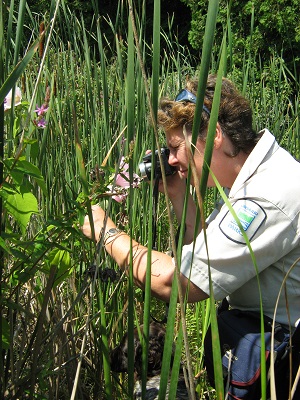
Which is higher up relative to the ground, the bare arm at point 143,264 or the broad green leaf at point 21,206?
the broad green leaf at point 21,206

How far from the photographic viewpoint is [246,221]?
1.47 meters

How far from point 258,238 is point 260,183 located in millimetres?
143

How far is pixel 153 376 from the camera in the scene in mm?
2225

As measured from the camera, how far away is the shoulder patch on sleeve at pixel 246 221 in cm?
147

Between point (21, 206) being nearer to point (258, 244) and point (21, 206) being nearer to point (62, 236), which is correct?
point (62, 236)

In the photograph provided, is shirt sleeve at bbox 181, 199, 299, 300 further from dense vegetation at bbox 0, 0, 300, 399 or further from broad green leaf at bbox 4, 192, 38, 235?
broad green leaf at bbox 4, 192, 38, 235

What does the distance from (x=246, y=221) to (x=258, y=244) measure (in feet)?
0.19

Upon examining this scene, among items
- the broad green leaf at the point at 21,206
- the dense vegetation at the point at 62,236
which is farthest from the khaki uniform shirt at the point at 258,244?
the broad green leaf at the point at 21,206

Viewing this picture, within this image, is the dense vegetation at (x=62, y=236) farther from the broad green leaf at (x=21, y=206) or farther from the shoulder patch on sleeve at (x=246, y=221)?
the shoulder patch on sleeve at (x=246, y=221)

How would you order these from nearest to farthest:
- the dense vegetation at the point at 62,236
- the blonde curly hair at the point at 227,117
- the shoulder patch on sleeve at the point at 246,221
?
1. the dense vegetation at the point at 62,236
2. the shoulder patch on sleeve at the point at 246,221
3. the blonde curly hair at the point at 227,117

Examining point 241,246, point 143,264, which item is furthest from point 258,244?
point 143,264

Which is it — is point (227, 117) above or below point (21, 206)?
above

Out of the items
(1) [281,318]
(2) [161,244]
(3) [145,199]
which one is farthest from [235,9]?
(1) [281,318]

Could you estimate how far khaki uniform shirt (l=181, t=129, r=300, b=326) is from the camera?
148cm
